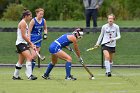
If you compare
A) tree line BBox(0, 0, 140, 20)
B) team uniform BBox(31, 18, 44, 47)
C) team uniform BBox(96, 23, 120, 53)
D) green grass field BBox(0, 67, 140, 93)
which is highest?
team uniform BBox(31, 18, 44, 47)

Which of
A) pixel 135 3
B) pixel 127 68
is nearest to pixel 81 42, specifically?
pixel 127 68

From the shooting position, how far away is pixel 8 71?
22469mm

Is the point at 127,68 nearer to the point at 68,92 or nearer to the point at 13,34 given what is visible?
the point at 13,34

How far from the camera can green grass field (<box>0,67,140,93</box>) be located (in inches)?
626

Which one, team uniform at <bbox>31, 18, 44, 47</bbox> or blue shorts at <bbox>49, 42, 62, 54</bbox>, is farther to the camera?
team uniform at <bbox>31, 18, 44, 47</bbox>

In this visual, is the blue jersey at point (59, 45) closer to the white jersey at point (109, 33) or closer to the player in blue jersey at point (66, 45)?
the player in blue jersey at point (66, 45)

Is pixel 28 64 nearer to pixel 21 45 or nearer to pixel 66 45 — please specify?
pixel 21 45

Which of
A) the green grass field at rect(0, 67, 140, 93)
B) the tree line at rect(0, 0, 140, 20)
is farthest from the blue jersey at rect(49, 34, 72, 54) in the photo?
the tree line at rect(0, 0, 140, 20)

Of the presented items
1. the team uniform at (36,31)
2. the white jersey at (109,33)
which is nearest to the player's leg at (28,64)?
the team uniform at (36,31)

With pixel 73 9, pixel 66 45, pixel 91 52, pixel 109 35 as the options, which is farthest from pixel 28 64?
pixel 73 9

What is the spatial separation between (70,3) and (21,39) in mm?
29443

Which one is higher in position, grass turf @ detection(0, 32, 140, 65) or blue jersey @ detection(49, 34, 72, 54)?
blue jersey @ detection(49, 34, 72, 54)

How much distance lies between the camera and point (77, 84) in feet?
57.4

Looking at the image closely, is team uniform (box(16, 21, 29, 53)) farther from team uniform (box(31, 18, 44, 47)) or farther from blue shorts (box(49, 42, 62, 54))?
team uniform (box(31, 18, 44, 47))
